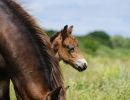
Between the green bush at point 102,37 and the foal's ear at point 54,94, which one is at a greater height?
the foal's ear at point 54,94

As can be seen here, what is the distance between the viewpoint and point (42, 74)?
5.91 meters

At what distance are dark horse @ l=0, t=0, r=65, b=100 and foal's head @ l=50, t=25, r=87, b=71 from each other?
4.13 metres

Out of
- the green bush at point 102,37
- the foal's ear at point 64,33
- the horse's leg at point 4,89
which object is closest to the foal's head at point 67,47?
the foal's ear at point 64,33

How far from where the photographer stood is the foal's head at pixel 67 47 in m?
10.6

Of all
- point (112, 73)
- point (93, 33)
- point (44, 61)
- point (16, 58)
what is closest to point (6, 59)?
point (16, 58)

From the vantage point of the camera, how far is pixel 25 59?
20.2ft

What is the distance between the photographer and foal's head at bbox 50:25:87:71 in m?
10.6

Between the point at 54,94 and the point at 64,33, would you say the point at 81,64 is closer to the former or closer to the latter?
the point at 64,33

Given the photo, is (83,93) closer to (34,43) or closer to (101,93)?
(101,93)

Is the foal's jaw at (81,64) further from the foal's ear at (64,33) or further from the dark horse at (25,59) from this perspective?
the dark horse at (25,59)

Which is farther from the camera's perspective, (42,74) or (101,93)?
(101,93)

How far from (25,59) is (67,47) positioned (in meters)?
4.60

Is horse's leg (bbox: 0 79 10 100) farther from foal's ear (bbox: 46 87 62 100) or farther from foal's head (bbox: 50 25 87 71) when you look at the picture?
foal's head (bbox: 50 25 87 71)

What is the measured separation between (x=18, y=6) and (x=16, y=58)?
0.63m
